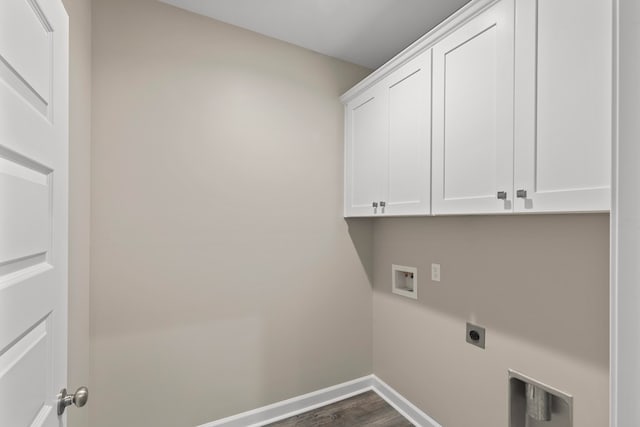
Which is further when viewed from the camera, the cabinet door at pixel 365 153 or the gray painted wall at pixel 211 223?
the cabinet door at pixel 365 153

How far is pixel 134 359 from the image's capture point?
167 centimetres

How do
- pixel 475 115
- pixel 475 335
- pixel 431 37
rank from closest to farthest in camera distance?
pixel 475 115, pixel 431 37, pixel 475 335

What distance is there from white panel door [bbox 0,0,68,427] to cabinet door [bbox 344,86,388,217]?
1.53 metres

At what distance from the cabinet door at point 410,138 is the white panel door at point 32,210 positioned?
146 centimetres

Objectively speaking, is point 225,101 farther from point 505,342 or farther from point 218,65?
point 505,342

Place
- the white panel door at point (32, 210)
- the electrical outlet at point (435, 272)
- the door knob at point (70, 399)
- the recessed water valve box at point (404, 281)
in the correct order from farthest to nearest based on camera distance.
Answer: the recessed water valve box at point (404, 281) < the electrical outlet at point (435, 272) < the door knob at point (70, 399) < the white panel door at point (32, 210)

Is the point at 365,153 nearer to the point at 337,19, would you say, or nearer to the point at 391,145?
the point at 391,145

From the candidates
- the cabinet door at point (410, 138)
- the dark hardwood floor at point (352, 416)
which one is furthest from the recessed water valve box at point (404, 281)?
the dark hardwood floor at point (352, 416)

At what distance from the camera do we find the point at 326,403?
2.21 meters

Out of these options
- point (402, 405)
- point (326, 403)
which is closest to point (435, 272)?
point (402, 405)

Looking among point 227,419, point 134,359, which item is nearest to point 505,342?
point 227,419

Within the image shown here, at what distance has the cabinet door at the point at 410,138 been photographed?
5.27 ft

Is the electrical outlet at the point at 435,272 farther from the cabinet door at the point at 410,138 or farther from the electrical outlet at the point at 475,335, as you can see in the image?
the cabinet door at the point at 410,138

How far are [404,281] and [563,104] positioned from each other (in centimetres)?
146
